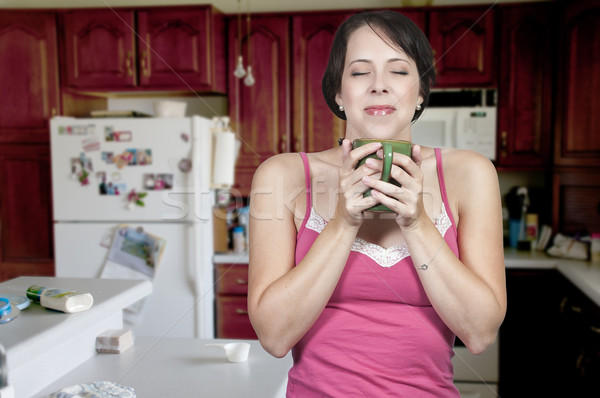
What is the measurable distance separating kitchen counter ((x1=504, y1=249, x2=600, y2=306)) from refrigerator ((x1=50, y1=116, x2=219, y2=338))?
1.59 meters

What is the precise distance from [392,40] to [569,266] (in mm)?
1986

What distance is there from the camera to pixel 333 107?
0.92 meters

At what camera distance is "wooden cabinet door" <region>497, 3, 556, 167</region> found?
275 centimetres

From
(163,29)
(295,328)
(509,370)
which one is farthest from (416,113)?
(163,29)

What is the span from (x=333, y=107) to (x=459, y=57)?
7.04ft

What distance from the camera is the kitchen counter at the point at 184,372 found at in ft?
3.47

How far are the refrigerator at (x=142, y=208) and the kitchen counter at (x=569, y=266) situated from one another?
5.21 ft

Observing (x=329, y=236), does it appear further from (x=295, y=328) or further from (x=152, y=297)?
(x=152, y=297)

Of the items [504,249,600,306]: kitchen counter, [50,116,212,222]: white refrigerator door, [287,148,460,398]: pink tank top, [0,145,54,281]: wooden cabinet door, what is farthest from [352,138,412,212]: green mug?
[0,145,54,281]: wooden cabinet door

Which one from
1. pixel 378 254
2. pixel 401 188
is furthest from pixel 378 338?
pixel 401 188

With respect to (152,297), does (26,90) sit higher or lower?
higher

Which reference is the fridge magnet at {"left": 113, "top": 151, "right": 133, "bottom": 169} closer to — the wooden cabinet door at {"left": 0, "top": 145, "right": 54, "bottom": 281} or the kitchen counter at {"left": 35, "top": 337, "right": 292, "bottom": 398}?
the wooden cabinet door at {"left": 0, "top": 145, "right": 54, "bottom": 281}

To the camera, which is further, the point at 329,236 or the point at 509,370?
the point at 509,370

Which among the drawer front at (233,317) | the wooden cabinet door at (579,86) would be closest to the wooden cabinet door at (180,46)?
the drawer front at (233,317)
